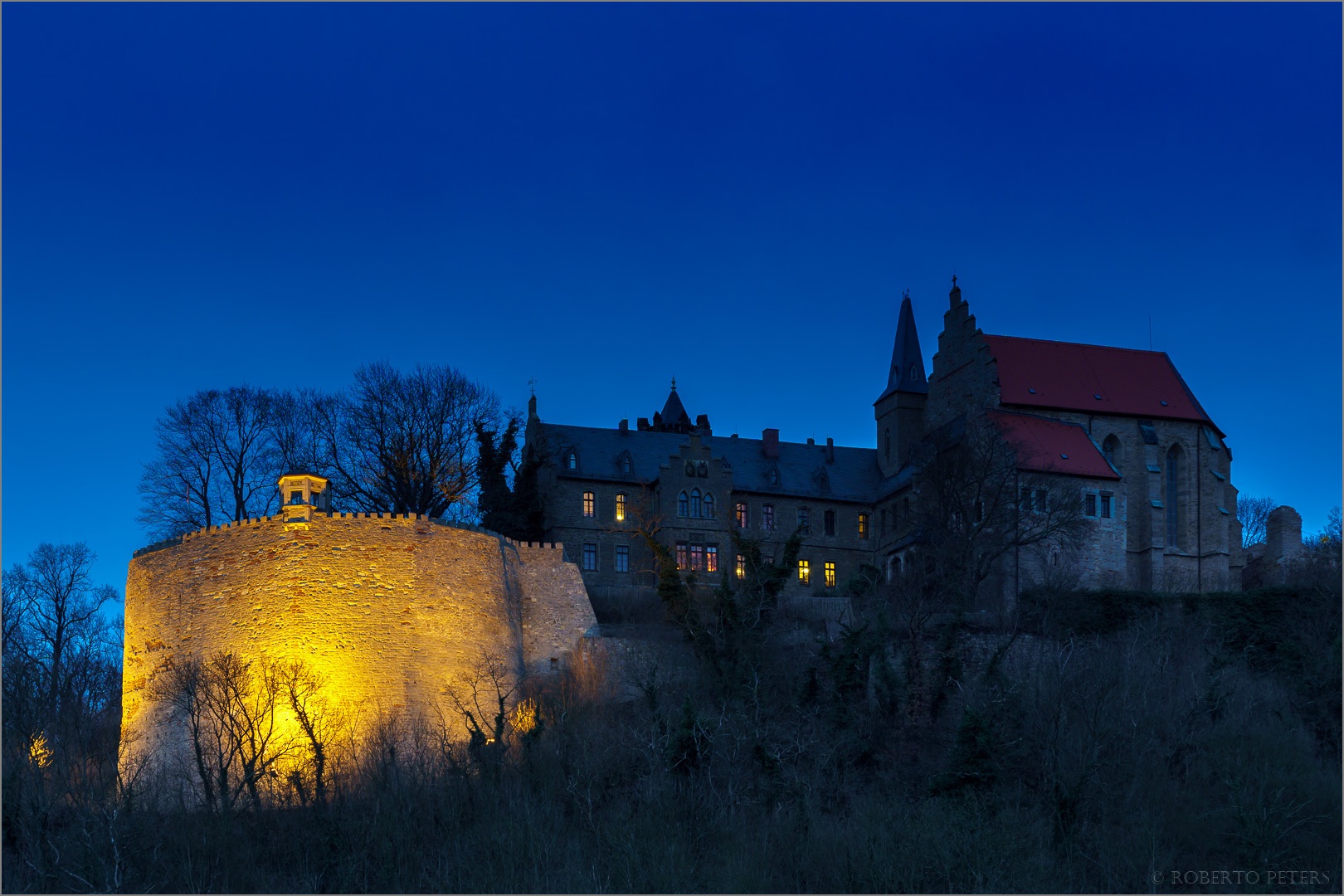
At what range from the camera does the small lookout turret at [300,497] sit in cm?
4250

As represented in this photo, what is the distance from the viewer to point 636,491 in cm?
6638

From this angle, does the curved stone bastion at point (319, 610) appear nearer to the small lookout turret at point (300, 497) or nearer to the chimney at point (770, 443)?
the small lookout turret at point (300, 497)

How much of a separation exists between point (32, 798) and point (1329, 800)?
3038cm

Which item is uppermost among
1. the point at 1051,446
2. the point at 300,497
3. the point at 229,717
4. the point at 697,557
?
the point at 1051,446

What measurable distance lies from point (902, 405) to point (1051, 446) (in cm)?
1011

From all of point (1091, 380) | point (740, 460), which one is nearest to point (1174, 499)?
point (1091, 380)

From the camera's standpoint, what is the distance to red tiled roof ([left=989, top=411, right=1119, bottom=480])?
61031mm

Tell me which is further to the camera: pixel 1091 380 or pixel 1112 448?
pixel 1091 380

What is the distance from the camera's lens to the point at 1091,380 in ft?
222

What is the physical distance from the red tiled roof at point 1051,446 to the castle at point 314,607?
24634 mm

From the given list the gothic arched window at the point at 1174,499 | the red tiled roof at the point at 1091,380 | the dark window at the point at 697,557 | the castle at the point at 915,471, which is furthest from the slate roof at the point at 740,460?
the gothic arched window at the point at 1174,499

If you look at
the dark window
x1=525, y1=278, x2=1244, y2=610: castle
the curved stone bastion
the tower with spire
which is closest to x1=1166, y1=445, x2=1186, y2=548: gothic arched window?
x1=525, y1=278, x2=1244, y2=610: castle

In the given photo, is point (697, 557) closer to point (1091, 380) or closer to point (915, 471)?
point (915, 471)

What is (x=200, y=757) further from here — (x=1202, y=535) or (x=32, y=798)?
(x=1202, y=535)
